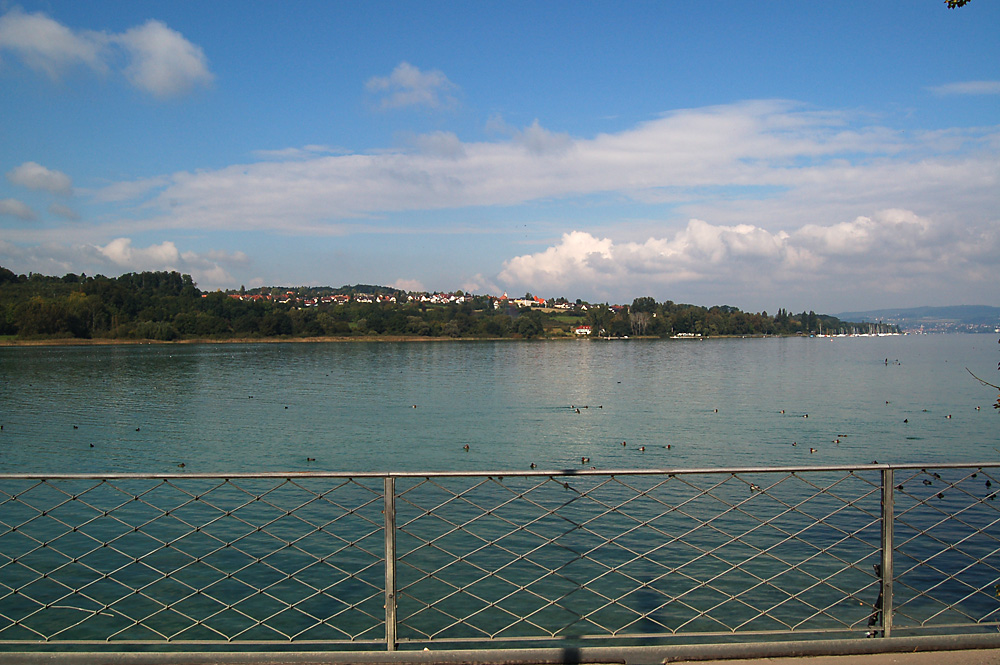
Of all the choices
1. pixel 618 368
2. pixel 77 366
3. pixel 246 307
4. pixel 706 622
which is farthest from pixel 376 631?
pixel 246 307

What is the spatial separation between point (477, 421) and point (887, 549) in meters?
31.0

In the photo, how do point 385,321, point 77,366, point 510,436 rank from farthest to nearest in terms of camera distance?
1. point 385,321
2. point 77,366
3. point 510,436

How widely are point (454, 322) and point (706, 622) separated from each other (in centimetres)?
16508

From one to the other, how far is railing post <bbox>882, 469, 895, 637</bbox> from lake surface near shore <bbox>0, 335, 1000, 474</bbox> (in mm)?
18551

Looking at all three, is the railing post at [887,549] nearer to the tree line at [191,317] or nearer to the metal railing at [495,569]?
the metal railing at [495,569]

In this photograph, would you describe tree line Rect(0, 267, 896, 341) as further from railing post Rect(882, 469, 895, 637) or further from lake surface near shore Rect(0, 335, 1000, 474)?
railing post Rect(882, 469, 895, 637)

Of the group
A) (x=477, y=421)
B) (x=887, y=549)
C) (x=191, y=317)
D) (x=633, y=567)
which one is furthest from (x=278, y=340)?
(x=887, y=549)

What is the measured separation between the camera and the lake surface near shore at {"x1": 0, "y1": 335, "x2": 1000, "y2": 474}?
25.2 m

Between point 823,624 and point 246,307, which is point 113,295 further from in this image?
point 823,624

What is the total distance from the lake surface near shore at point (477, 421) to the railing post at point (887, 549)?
730 inches

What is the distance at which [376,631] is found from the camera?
1102 cm

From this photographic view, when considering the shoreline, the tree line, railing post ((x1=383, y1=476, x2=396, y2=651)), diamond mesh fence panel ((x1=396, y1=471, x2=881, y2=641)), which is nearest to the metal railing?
diamond mesh fence panel ((x1=396, y1=471, x2=881, y2=641))

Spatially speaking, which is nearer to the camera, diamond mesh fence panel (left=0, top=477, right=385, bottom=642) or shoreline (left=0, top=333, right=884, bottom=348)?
diamond mesh fence panel (left=0, top=477, right=385, bottom=642)

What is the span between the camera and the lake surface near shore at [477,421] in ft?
82.7
